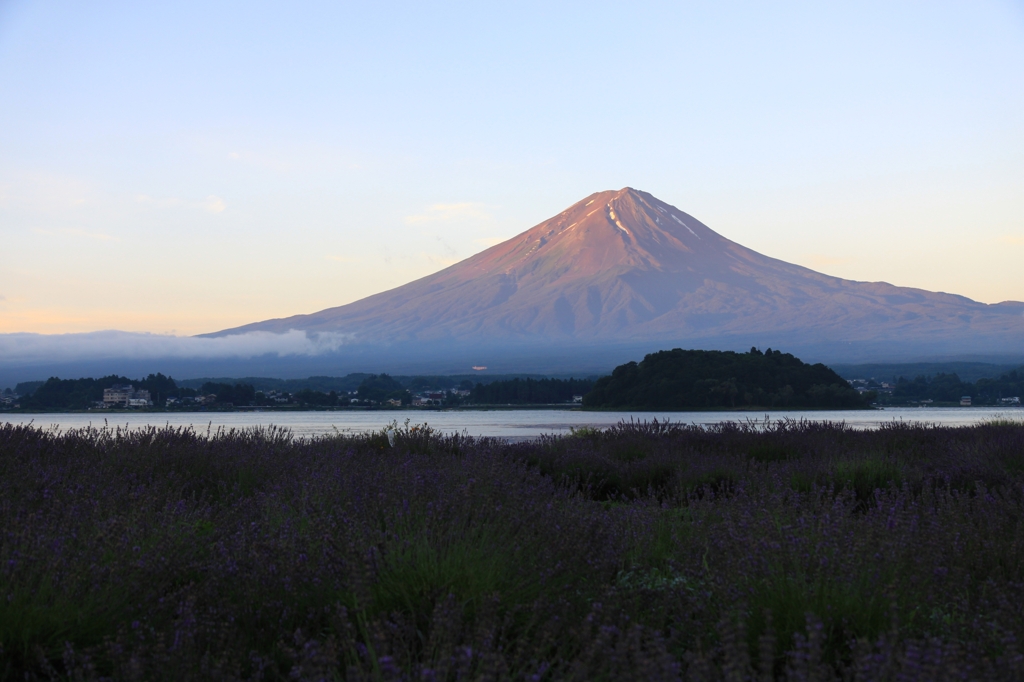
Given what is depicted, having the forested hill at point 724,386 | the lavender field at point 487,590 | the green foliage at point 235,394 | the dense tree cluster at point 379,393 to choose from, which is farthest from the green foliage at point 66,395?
the lavender field at point 487,590

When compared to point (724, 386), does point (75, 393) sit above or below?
above

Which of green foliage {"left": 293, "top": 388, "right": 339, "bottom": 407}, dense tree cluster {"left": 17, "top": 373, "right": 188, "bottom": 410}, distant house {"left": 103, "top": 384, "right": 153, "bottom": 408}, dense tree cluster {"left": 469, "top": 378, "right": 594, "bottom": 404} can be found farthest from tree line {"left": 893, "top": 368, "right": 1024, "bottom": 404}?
dense tree cluster {"left": 17, "top": 373, "right": 188, "bottom": 410}

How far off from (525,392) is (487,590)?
2435 inches

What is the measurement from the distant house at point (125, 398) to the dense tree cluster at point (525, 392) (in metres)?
22.0

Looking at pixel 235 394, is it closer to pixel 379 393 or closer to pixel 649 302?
pixel 379 393

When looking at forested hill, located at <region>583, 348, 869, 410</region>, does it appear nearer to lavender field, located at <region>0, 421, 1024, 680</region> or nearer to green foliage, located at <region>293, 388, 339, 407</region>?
green foliage, located at <region>293, 388, 339, 407</region>

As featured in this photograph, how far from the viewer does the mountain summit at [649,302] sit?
137875 mm

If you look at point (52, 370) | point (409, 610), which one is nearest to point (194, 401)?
point (409, 610)

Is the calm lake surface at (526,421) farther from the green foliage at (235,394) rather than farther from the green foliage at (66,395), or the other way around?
the green foliage at (66,395)

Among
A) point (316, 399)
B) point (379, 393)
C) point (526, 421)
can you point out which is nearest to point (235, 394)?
point (316, 399)

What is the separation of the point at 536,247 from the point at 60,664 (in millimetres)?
162033

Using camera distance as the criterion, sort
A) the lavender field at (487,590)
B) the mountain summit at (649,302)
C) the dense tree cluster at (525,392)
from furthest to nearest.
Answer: the mountain summit at (649,302), the dense tree cluster at (525,392), the lavender field at (487,590)

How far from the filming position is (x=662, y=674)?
2199mm

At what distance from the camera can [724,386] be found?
148ft
